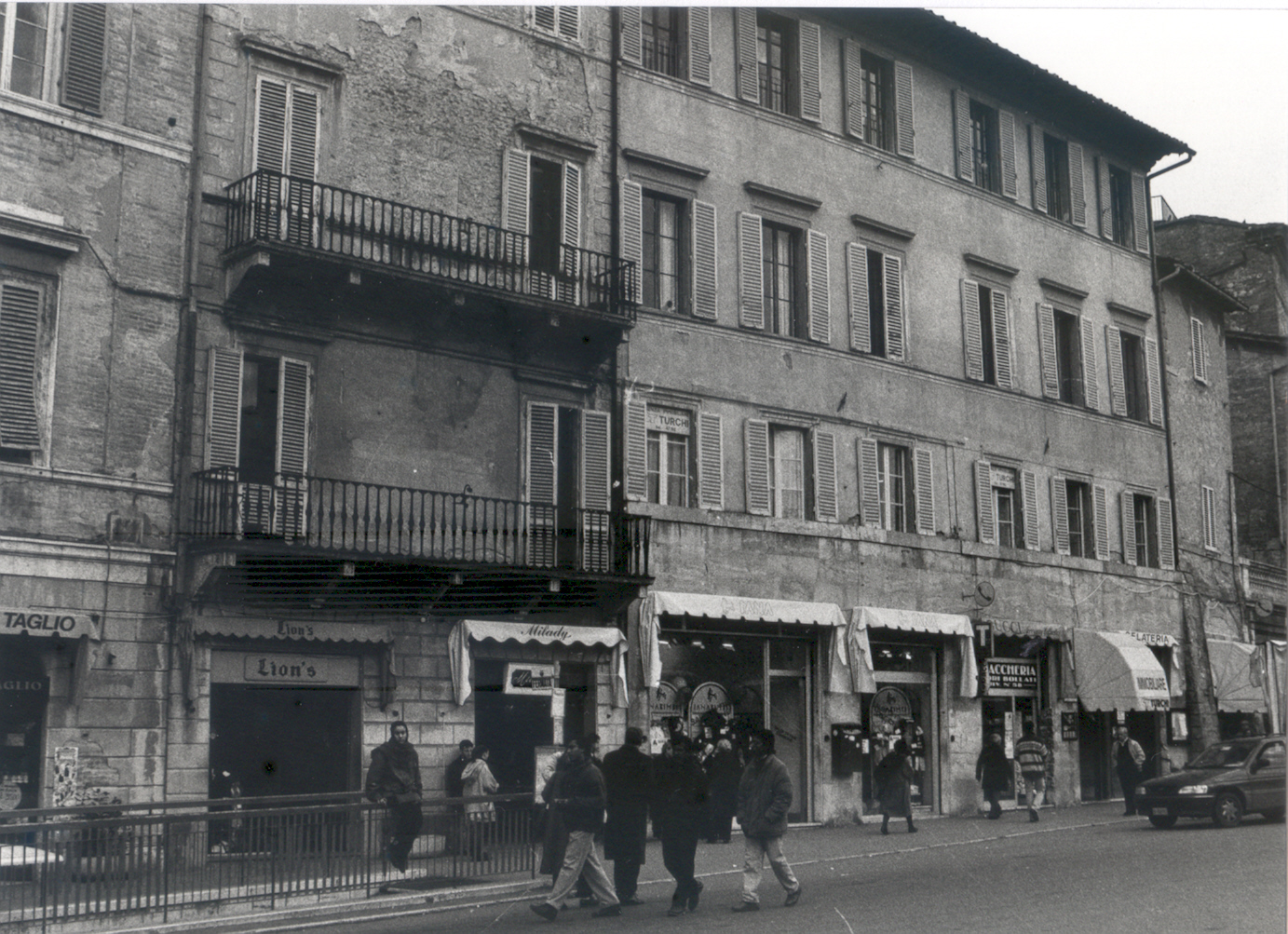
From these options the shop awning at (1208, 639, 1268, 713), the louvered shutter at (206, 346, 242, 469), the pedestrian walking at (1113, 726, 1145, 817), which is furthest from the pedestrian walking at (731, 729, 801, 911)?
the shop awning at (1208, 639, 1268, 713)

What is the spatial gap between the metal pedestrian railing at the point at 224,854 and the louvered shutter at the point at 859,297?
1245 cm

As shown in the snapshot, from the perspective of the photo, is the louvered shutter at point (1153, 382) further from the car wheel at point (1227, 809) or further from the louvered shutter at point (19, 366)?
the louvered shutter at point (19, 366)

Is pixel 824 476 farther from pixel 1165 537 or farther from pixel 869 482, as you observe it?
pixel 1165 537

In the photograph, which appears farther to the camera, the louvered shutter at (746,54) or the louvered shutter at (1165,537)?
the louvered shutter at (1165,537)

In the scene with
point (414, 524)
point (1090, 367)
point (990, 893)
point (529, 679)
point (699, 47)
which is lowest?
point (990, 893)

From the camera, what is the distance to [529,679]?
1938 cm

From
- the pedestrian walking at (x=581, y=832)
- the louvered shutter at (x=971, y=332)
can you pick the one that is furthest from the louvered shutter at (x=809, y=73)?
the pedestrian walking at (x=581, y=832)

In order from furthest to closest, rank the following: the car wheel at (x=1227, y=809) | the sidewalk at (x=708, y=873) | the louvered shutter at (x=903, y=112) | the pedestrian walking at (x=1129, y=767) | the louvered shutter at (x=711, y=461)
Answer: the louvered shutter at (x=903, y=112), the pedestrian walking at (x=1129, y=767), the louvered shutter at (x=711, y=461), the car wheel at (x=1227, y=809), the sidewalk at (x=708, y=873)

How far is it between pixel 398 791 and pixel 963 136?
58.8 ft

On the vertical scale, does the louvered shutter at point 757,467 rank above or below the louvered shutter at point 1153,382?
below

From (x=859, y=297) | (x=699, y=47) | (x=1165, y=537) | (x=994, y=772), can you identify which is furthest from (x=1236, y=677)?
(x=699, y=47)

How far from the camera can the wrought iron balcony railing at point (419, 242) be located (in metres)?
17.2

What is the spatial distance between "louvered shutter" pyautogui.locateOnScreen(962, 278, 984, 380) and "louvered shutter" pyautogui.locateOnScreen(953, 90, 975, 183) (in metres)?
2.11

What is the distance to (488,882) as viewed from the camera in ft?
46.9
